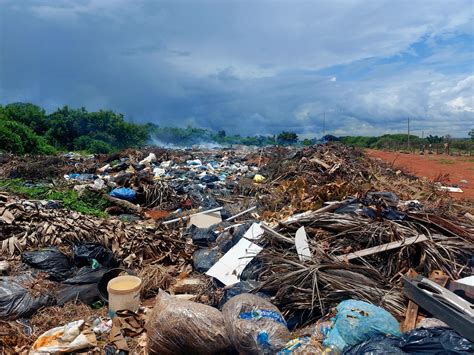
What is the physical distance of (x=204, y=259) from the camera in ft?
15.9

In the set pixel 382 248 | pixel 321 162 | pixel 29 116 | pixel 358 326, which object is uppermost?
pixel 29 116

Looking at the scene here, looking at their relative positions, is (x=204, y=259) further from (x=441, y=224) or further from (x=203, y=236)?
(x=441, y=224)

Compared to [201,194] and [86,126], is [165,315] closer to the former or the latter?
[201,194]

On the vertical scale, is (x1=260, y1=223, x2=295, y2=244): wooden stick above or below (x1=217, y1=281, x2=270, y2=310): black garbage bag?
above

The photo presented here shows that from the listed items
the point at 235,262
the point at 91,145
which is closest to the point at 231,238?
the point at 235,262

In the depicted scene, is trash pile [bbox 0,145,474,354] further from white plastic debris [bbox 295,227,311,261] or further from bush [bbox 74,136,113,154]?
bush [bbox 74,136,113,154]

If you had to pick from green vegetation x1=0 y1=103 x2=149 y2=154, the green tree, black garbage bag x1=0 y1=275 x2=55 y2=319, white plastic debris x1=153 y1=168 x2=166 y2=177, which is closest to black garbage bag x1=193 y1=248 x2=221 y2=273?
black garbage bag x1=0 y1=275 x2=55 y2=319

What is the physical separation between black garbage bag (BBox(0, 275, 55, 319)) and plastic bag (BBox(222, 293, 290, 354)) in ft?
6.86

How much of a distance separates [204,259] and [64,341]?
A: 2.16 metres

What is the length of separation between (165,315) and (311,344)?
117cm

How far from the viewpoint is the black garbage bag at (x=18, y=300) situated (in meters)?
3.46

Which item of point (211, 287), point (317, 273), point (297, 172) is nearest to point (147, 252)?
point (211, 287)

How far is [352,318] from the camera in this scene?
2.45 meters

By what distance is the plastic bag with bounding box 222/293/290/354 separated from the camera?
8.38 ft
